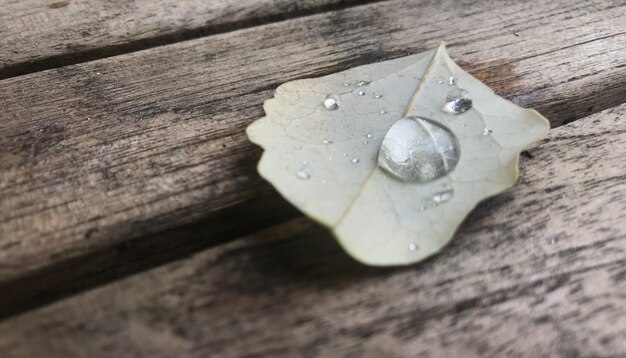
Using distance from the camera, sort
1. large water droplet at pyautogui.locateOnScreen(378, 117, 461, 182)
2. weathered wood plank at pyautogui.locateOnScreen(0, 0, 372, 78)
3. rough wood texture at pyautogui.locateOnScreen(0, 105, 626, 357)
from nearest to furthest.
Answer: rough wood texture at pyautogui.locateOnScreen(0, 105, 626, 357), large water droplet at pyautogui.locateOnScreen(378, 117, 461, 182), weathered wood plank at pyautogui.locateOnScreen(0, 0, 372, 78)

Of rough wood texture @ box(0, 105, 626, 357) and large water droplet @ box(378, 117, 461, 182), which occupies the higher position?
large water droplet @ box(378, 117, 461, 182)

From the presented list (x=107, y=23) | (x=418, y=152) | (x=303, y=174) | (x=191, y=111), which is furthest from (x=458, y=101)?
(x=107, y=23)

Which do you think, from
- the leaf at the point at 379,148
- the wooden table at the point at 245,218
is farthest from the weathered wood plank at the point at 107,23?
the leaf at the point at 379,148

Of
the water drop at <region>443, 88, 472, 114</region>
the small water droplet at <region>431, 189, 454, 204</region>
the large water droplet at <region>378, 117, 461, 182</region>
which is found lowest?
the small water droplet at <region>431, 189, 454, 204</region>

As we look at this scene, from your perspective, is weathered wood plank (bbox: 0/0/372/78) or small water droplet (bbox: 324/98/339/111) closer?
small water droplet (bbox: 324/98/339/111)

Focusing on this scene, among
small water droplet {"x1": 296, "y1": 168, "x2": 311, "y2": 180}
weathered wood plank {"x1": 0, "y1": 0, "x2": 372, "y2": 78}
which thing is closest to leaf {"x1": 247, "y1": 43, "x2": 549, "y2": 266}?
small water droplet {"x1": 296, "y1": 168, "x2": 311, "y2": 180}

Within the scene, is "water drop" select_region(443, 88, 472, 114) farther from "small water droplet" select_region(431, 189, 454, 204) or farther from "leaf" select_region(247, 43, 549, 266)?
"small water droplet" select_region(431, 189, 454, 204)

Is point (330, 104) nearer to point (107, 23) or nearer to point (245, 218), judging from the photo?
point (245, 218)

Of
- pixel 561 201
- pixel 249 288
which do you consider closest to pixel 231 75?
pixel 249 288
